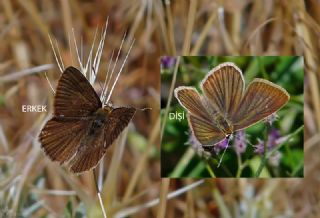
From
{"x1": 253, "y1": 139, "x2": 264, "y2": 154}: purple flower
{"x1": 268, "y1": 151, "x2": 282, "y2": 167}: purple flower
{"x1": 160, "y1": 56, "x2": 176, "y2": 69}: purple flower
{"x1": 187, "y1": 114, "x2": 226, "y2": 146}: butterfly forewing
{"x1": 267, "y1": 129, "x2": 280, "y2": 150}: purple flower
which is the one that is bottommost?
{"x1": 268, "y1": 151, "x2": 282, "y2": 167}: purple flower

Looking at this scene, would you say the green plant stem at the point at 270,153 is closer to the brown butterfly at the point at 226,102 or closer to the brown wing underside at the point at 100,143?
the brown butterfly at the point at 226,102

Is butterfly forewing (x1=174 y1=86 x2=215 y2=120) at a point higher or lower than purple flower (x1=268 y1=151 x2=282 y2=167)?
higher

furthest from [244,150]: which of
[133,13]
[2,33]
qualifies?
[2,33]

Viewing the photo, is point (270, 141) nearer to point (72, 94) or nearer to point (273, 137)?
point (273, 137)

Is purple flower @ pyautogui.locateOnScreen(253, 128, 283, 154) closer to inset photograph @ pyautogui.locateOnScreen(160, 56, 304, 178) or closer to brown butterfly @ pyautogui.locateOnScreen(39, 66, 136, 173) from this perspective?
inset photograph @ pyautogui.locateOnScreen(160, 56, 304, 178)

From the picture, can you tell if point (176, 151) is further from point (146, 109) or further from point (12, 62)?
point (12, 62)

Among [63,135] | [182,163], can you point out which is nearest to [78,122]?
[63,135]

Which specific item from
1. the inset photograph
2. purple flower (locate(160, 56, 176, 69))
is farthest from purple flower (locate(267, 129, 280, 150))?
purple flower (locate(160, 56, 176, 69))

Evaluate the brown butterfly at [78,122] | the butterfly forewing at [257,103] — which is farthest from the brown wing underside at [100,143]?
the butterfly forewing at [257,103]
